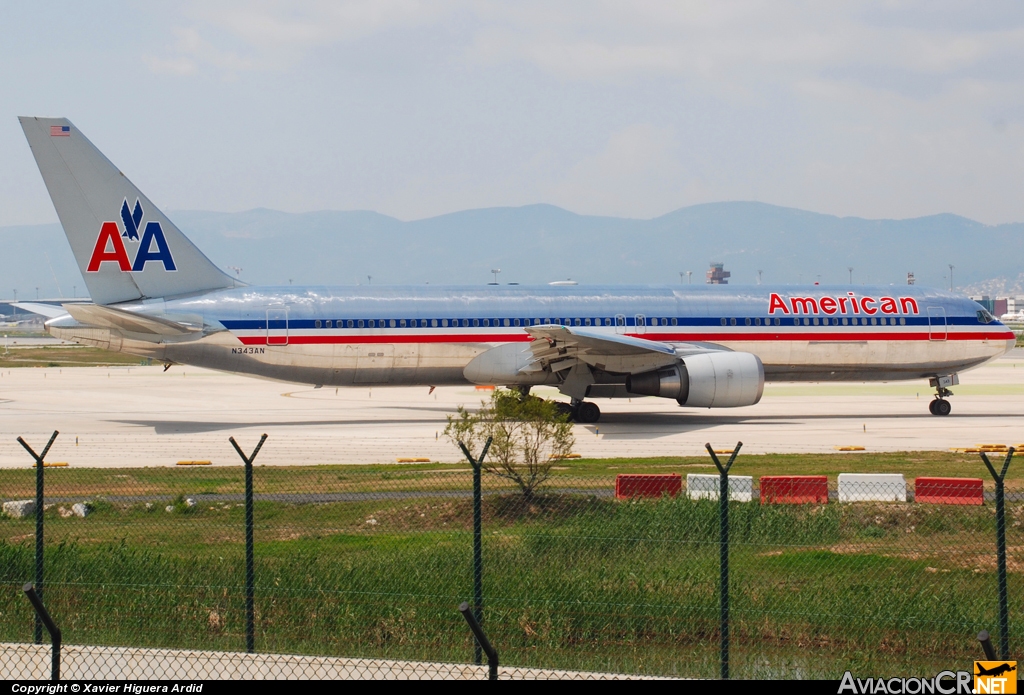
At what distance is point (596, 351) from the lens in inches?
1256

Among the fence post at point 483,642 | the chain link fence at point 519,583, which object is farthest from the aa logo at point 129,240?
the fence post at point 483,642

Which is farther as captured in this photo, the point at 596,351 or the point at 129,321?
the point at 596,351

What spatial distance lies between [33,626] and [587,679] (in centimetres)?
647

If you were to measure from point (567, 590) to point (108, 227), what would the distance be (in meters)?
23.3

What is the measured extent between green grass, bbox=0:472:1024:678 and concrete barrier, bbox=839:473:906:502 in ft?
5.52

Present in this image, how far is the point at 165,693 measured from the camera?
29.5 ft

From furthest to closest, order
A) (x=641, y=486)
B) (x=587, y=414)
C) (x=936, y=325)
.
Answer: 1. (x=936, y=325)
2. (x=587, y=414)
3. (x=641, y=486)

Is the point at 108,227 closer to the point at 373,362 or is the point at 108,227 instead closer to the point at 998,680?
the point at 373,362

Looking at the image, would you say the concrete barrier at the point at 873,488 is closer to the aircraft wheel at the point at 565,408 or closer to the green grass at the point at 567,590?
the green grass at the point at 567,590

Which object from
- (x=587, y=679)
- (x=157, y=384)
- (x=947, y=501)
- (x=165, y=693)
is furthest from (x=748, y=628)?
(x=157, y=384)

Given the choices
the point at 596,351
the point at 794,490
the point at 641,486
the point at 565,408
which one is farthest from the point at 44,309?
the point at 794,490

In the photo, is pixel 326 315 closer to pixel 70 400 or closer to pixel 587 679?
pixel 70 400

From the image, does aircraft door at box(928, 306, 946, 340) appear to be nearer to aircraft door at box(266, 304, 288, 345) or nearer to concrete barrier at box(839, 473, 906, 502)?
concrete barrier at box(839, 473, 906, 502)

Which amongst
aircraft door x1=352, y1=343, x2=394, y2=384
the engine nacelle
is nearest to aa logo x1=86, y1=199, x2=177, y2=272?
aircraft door x1=352, y1=343, x2=394, y2=384
